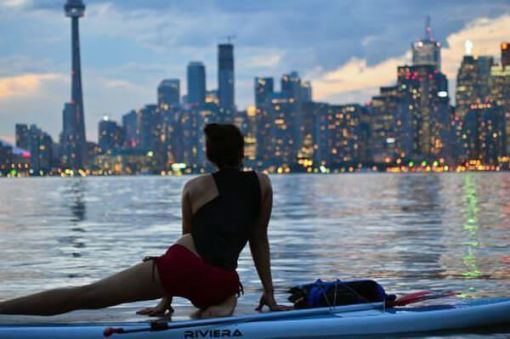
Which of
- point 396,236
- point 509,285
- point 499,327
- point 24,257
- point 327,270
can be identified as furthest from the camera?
point 396,236

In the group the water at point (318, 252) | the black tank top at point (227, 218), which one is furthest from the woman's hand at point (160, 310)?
the water at point (318, 252)

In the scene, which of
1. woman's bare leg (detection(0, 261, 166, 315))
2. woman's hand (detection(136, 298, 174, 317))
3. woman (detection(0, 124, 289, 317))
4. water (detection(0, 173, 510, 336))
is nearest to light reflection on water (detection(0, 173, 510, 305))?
water (detection(0, 173, 510, 336))

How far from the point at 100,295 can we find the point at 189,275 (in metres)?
0.74

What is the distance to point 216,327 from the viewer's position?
8.30 metres

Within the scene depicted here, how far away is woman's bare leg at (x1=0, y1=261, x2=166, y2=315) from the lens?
8461mm

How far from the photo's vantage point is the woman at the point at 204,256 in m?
8.40

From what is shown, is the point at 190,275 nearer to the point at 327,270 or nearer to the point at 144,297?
the point at 144,297

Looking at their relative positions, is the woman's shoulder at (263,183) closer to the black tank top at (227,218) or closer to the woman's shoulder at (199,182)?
the black tank top at (227,218)

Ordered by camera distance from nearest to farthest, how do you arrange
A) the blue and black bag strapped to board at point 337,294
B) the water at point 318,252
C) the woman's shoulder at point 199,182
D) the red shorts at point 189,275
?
the red shorts at point 189,275
the woman's shoulder at point 199,182
the blue and black bag strapped to board at point 337,294
the water at point 318,252

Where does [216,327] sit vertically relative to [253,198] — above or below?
below

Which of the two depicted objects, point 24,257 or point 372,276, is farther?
point 24,257

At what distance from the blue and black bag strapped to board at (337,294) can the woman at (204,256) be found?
2.73 ft

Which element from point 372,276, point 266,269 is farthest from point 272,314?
point 372,276

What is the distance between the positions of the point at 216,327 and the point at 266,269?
0.78 metres
